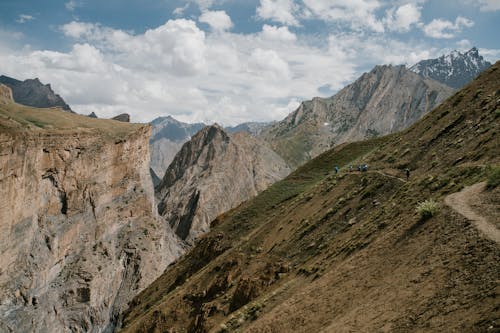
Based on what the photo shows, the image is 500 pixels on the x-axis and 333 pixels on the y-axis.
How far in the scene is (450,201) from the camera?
648 inches

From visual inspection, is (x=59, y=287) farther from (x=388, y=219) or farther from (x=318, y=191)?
(x=388, y=219)

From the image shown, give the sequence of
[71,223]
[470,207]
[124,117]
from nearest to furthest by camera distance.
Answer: [470,207] < [71,223] < [124,117]

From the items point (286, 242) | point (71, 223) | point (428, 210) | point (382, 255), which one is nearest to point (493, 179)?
point (428, 210)

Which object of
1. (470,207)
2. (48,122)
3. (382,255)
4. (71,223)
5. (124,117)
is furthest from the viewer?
(124,117)

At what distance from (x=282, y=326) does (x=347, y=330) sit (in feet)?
15.6

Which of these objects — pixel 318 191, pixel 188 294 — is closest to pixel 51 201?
pixel 188 294

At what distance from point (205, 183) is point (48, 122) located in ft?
299

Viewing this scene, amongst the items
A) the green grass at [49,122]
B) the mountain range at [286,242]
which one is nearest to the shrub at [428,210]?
the mountain range at [286,242]

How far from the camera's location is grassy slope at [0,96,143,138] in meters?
71.6

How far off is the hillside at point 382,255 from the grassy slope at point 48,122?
4818cm

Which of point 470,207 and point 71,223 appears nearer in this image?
point 470,207

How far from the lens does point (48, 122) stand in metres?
81.9

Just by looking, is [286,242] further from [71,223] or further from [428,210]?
[71,223]

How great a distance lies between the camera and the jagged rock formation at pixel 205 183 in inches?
6078
